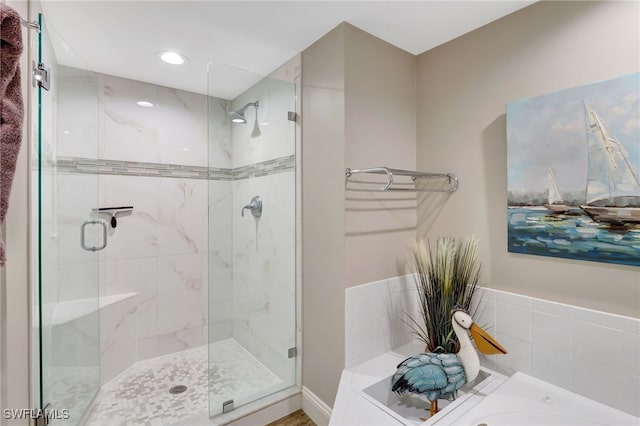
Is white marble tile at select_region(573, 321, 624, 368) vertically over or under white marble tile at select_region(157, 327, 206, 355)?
over

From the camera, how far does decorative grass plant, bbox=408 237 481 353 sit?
64.2 inches

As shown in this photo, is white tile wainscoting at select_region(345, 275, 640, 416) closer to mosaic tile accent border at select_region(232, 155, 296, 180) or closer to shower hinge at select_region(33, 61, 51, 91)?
mosaic tile accent border at select_region(232, 155, 296, 180)

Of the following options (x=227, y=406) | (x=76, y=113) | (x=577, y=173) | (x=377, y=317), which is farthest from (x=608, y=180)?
(x=76, y=113)

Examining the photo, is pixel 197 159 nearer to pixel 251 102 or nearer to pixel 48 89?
pixel 251 102

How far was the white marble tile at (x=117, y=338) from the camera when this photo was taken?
2316 mm

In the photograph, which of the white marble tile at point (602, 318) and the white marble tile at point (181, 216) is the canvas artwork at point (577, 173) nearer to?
the white marble tile at point (602, 318)

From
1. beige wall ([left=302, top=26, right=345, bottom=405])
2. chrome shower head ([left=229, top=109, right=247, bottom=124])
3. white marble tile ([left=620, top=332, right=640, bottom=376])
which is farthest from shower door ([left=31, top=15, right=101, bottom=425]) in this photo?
white marble tile ([left=620, top=332, right=640, bottom=376])

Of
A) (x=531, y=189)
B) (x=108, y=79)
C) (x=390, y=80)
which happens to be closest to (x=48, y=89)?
(x=108, y=79)

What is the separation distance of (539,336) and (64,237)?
8.01ft

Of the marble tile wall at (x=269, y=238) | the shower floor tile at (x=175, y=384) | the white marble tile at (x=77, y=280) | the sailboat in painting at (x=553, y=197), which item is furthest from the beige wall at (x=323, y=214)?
the white marble tile at (x=77, y=280)

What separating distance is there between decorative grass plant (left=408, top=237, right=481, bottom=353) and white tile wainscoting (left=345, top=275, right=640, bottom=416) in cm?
18

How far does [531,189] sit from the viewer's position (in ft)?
4.99

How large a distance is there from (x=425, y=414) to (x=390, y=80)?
181 centimetres

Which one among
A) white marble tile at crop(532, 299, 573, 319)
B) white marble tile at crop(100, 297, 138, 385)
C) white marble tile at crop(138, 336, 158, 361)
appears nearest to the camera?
white marble tile at crop(532, 299, 573, 319)
